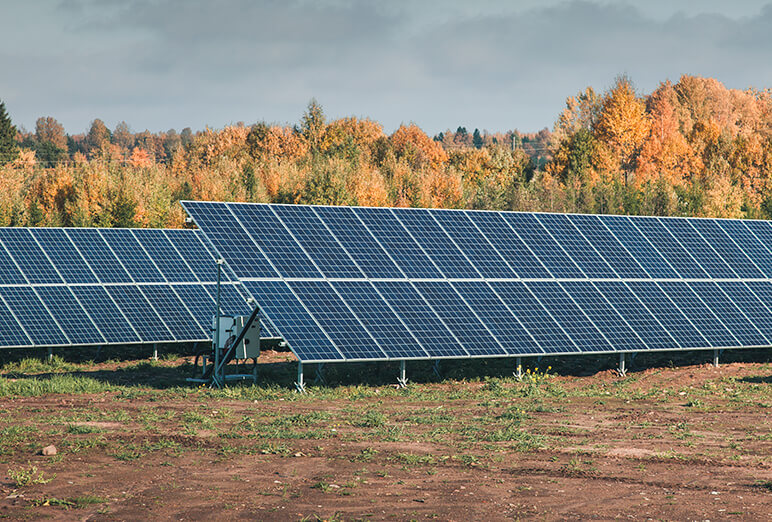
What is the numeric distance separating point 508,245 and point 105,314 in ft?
47.7

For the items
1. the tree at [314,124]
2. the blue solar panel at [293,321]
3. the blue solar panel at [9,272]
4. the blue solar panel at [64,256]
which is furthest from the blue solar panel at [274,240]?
the tree at [314,124]

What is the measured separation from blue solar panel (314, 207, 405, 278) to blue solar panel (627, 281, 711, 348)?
826 centimetres

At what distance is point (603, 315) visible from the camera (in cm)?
3089

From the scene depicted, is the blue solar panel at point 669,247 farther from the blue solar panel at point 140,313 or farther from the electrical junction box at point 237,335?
the blue solar panel at point 140,313

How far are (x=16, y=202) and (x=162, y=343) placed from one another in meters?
38.6

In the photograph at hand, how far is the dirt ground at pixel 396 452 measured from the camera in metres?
15.5

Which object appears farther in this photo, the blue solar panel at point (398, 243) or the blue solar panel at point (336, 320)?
the blue solar panel at point (398, 243)

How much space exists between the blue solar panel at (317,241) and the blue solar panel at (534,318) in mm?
4704

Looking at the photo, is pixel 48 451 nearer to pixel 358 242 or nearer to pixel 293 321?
pixel 293 321

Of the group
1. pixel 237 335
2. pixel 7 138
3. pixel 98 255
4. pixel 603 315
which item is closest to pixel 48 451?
pixel 237 335

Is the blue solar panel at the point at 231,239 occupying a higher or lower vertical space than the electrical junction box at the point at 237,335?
higher

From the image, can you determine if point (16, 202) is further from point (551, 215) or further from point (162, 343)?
point (551, 215)

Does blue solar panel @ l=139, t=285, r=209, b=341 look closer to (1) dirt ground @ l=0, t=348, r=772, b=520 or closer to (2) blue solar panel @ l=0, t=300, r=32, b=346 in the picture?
(2) blue solar panel @ l=0, t=300, r=32, b=346

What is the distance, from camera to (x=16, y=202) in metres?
70.3
